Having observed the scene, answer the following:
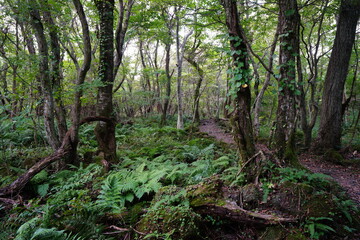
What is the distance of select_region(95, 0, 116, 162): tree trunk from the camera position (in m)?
5.58

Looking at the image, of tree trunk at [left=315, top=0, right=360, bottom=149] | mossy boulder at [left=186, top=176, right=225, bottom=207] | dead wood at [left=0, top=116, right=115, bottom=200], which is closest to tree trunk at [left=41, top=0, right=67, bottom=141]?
dead wood at [left=0, top=116, right=115, bottom=200]

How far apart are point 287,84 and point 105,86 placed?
4.92 m

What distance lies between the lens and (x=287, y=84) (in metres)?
3.96

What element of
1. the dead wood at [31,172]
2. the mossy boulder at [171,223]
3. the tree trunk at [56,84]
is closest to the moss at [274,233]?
the mossy boulder at [171,223]

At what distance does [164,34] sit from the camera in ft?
40.5

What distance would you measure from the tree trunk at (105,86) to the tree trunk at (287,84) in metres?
4.60

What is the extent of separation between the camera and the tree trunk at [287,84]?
Answer: 3.93 metres

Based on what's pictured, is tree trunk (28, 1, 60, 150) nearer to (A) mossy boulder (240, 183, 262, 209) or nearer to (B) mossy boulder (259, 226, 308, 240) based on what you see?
(A) mossy boulder (240, 183, 262, 209)

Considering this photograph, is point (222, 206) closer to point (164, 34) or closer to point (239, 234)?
point (239, 234)

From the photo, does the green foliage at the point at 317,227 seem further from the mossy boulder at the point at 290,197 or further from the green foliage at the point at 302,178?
the green foliage at the point at 302,178

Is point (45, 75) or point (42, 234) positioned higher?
point (45, 75)

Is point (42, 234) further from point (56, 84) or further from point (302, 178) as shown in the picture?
point (56, 84)

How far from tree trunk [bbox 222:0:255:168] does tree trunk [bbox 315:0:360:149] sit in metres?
4.98

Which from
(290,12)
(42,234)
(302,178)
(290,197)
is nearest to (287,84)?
(290,12)
